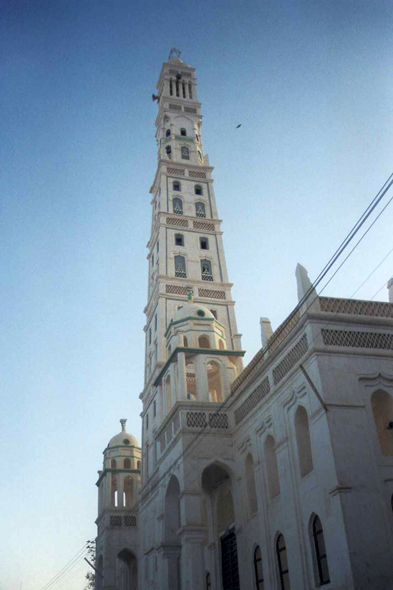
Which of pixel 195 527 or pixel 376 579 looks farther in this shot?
pixel 195 527

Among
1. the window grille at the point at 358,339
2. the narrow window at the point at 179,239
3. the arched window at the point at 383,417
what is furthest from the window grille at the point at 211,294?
the arched window at the point at 383,417

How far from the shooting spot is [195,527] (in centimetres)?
1959

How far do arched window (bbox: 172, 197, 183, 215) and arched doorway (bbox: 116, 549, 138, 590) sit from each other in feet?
66.6

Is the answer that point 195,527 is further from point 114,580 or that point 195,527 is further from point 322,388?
point 114,580

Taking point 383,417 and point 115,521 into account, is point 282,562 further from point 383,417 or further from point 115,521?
point 115,521

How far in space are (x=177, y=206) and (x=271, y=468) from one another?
70.5ft

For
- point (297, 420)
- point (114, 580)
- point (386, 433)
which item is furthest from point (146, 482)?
point (386, 433)

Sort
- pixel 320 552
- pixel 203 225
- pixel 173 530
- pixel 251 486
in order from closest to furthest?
pixel 320 552 < pixel 251 486 < pixel 173 530 < pixel 203 225

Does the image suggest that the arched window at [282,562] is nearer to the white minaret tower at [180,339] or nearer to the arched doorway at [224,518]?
the white minaret tower at [180,339]

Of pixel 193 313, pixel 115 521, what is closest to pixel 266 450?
pixel 193 313

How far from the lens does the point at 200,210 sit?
122 ft

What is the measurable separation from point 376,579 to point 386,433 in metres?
4.13

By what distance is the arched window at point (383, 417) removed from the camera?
16.0 m

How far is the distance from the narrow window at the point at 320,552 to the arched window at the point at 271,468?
111 inches
